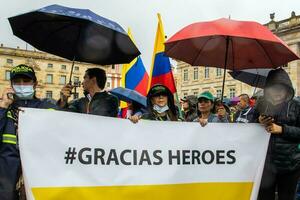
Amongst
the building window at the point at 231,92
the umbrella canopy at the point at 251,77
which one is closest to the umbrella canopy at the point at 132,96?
the umbrella canopy at the point at 251,77

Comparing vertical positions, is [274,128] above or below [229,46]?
below

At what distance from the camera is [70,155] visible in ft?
11.6

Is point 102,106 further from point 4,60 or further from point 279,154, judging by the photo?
point 4,60

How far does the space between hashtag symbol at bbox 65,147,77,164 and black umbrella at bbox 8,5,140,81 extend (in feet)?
A: 4.19

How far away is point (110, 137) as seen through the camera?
12.1 ft

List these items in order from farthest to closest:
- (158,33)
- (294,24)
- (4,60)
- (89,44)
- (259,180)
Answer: (4,60) < (294,24) < (158,33) < (89,44) < (259,180)

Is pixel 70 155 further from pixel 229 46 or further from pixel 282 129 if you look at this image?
pixel 229 46

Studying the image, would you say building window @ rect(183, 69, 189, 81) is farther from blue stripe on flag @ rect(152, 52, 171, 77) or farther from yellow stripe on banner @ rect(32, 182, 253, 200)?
yellow stripe on banner @ rect(32, 182, 253, 200)

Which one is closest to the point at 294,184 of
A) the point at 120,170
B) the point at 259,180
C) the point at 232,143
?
the point at 259,180

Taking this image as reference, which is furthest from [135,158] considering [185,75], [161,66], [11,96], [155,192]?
[185,75]

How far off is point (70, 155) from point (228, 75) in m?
52.0

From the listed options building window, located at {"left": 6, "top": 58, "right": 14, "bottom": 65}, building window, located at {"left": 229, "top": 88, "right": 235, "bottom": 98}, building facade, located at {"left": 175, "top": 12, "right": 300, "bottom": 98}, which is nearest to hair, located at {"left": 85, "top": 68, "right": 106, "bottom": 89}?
A: building facade, located at {"left": 175, "top": 12, "right": 300, "bottom": 98}

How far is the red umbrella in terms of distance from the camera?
3.99 meters

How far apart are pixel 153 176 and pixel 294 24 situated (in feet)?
149
